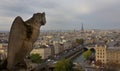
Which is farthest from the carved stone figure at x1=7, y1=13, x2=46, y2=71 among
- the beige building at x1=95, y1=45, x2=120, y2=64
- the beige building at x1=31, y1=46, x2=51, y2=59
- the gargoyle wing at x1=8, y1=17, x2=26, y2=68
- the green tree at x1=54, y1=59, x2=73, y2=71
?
the beige building at x1=31, y1=46, x2=51, y2=59

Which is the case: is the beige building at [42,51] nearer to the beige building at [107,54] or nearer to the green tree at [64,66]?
the beige building at [107,54]

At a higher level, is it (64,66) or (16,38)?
(16,38)

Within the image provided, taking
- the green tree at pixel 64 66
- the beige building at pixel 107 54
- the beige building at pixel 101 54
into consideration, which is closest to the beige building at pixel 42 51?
the beige building at pixel 101 54

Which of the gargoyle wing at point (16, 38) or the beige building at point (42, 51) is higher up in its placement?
the gargoyle wing at point (16, 38)

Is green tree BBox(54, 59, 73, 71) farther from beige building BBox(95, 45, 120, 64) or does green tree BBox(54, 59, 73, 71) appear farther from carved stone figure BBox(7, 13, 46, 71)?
carved stone figure BBox(7, 13, 46, 71)

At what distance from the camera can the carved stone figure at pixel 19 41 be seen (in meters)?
4.50

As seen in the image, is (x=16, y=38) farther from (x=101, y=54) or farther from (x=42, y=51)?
(x=42, y=51)

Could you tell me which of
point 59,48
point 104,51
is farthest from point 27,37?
point 59,48

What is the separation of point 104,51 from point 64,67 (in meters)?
19.9

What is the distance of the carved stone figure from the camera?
4.50 m

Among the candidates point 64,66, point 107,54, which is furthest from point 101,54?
point 64,66

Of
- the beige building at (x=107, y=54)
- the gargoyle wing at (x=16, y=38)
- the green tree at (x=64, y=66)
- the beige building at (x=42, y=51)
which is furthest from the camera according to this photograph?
the beige building at (x=42, y=51)

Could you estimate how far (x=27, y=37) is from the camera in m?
4.57

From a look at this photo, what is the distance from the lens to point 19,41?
14.8ft
